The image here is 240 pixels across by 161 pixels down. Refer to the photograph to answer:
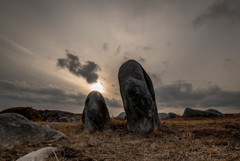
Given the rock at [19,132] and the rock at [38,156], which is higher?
the rock at [19,132]

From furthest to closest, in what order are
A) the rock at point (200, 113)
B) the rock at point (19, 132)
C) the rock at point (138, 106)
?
the rock at point (200, 113) → the rock at point (138, 106) → the rock at point (19, 132)

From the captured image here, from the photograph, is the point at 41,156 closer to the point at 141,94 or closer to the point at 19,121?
the point at 19,121

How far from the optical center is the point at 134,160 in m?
3.83

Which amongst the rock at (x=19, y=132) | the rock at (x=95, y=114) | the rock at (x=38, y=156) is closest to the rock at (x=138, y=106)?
the rock at (x=95, y=114)

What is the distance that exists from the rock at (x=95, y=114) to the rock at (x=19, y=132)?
360 cm

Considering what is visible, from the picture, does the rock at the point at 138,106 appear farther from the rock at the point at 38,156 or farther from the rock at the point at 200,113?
the rock at the point at 200,113

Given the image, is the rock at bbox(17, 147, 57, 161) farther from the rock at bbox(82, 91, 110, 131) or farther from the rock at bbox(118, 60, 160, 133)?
the rock at bbox(82, 91, 110, 131)

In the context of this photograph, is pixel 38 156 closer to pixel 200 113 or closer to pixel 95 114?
pixel 95 114

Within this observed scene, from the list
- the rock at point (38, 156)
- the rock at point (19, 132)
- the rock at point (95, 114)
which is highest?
the rock at point (95, 114)

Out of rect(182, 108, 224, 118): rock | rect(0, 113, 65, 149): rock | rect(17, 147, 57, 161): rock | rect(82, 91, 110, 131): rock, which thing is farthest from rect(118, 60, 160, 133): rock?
rect(182, 108, 224, 118): rock

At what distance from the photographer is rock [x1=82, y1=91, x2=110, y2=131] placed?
32.4 ft

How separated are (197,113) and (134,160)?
59.7ft

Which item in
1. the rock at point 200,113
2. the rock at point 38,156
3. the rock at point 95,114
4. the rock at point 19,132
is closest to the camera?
the rock at point 38,156

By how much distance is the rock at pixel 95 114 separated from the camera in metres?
9.89
